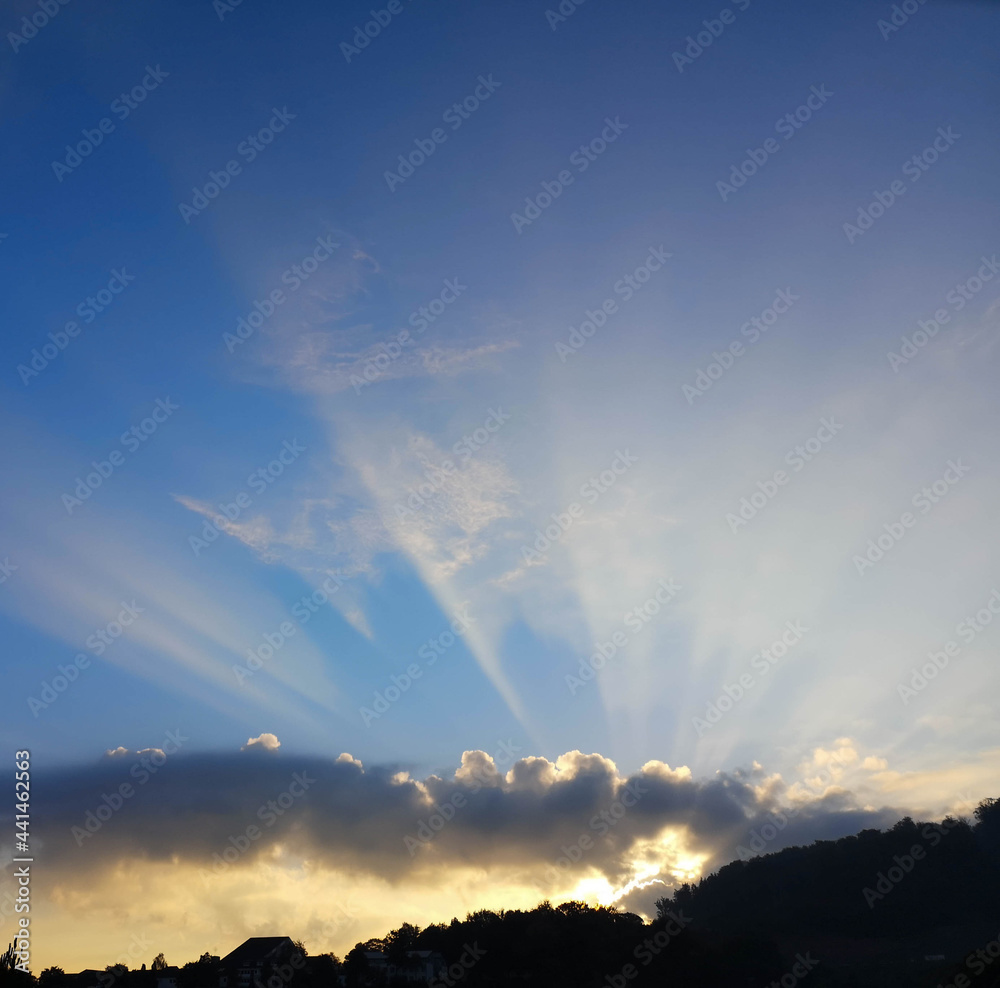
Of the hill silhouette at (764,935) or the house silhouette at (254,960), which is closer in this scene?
the hill silhouette at (764,935)

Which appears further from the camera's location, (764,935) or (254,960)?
(254,960)

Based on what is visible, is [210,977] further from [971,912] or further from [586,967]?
[971,912]

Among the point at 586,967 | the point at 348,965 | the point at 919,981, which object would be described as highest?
the point at 348,965

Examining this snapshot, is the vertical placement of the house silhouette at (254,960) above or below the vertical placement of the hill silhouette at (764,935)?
above

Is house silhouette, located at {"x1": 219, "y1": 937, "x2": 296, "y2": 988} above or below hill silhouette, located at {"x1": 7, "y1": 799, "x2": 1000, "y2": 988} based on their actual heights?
above

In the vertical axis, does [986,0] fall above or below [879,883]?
above

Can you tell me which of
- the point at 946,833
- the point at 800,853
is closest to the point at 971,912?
the point at 946,833

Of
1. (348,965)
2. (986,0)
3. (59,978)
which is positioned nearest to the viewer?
(986,0)

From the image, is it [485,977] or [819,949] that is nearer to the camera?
[485,977]

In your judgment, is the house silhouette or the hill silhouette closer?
the hill silhouette

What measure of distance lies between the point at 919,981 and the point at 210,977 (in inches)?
3986

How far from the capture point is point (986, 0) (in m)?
15.3

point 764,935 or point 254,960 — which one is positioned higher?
point 254,960

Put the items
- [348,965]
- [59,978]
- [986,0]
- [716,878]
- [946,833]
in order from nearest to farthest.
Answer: [986,0], [348,965], [59,978], [946,833], [716,878]
